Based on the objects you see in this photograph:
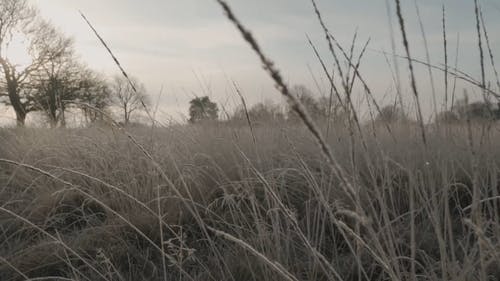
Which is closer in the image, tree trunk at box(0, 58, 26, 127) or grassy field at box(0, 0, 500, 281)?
grassy field at box(0, 0, 500, 281)

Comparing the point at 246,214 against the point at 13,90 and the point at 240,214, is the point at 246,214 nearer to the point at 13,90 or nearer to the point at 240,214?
the point at 240,214

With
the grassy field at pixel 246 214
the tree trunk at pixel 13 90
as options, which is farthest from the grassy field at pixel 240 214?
the tree trunk at pixel 13 90

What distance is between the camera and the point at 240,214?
2.50 m

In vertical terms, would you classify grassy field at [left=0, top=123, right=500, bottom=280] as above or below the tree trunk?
below

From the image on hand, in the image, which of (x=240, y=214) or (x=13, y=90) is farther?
(x=13, y=90)

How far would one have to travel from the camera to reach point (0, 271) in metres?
2.12

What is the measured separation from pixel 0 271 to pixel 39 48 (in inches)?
814

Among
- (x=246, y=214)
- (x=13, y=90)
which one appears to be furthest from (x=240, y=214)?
(x=13, y=90)

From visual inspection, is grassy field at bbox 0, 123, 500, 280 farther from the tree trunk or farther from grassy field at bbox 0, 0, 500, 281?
the tree trunk

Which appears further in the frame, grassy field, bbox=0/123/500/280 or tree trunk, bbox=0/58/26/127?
tree trunk, bbox=0/58/26/127

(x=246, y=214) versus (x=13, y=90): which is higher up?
(x=13, y=90)

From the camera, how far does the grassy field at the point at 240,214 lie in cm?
166

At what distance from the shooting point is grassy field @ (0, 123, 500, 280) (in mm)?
1664

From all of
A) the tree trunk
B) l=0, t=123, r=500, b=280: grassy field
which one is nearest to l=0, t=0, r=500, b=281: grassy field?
l=0, t=123, r=500, b=280: grassy field
